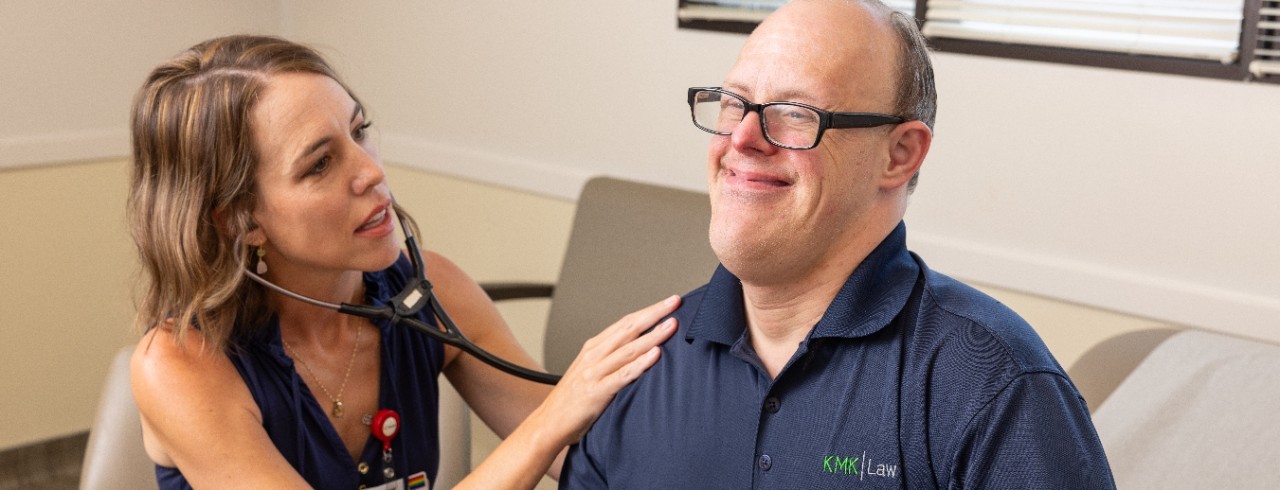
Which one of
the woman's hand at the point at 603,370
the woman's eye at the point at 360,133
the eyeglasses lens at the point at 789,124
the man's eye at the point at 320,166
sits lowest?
the woman's hand at the point at 603,370

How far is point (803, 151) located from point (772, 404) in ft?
0.84

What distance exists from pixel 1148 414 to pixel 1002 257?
0.77 meters

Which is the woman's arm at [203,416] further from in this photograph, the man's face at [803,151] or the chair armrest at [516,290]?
the chair armrest at [516,290]

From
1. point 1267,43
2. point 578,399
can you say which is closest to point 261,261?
point 578,399

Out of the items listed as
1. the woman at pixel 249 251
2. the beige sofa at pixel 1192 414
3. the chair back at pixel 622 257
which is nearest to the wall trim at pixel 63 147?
the chair back at pixel 622 257

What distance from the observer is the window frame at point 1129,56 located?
6.84 ft

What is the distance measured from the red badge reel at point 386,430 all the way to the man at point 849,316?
2.01 feet

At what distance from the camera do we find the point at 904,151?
1.14 metres

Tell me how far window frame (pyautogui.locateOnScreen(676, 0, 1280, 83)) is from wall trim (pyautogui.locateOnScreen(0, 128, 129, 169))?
228cm

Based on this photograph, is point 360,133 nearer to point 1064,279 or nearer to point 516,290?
point 516,290

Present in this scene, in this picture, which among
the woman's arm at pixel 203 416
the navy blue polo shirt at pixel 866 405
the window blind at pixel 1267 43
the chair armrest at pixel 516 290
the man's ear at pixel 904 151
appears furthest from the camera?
the chair armrest at pixel 516 290

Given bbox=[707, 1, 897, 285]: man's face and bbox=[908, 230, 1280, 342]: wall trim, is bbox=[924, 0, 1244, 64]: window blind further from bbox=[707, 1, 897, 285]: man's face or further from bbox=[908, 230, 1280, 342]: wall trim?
bbox=[707, 1, 897, 285]: man's face

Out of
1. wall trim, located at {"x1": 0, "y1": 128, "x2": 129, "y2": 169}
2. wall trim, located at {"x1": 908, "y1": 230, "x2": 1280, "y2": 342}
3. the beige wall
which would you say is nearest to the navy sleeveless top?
wall trim, located at {"x1": 908, "y1": 230, "x2": 1280, "y2": 342}

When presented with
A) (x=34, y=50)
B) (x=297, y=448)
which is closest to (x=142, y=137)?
(x=297, y=448)
